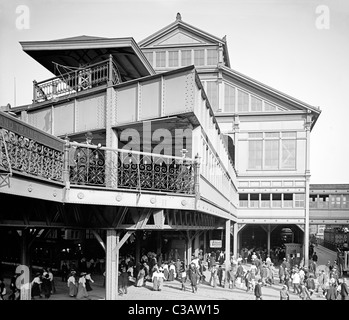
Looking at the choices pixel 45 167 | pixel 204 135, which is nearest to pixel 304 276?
pixel 204 135

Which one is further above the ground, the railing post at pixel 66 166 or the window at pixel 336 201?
the railing post at pixel 66 166

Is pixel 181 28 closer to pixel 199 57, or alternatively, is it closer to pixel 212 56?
pixel 199 57

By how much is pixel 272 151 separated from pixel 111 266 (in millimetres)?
27255

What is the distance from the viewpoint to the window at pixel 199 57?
3847 centimetres

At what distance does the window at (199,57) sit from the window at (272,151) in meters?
9.07

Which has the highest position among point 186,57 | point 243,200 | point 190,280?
point 186,57

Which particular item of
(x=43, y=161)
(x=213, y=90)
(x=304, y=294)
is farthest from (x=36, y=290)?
(x=213, y=90)

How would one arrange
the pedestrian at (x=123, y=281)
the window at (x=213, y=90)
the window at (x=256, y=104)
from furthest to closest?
the window at (x=213, y=90)
the window at (x=256, y=104)
the pedestrian at (x=123, y=281)

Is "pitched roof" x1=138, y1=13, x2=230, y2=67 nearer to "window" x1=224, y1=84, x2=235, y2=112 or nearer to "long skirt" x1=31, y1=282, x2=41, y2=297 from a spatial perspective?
"window" x1=224, y1=84, x2=235, y2=112

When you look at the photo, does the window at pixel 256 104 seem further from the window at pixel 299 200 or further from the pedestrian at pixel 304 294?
the pedestrian at pixel 304 294

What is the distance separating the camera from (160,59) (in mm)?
38188

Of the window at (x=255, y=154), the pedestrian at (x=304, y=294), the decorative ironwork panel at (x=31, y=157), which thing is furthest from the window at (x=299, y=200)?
the decorative ironwork panel at (x=31, y=157)

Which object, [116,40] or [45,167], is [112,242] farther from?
[116,40]

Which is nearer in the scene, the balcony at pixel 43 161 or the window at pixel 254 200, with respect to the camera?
the balcony at pixel 43 161
